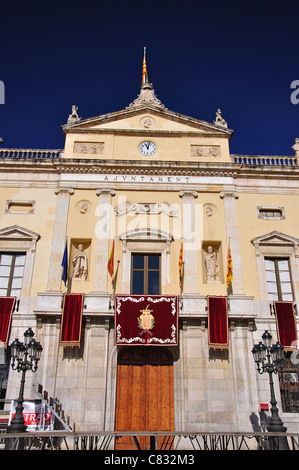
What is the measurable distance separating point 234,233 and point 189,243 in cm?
216

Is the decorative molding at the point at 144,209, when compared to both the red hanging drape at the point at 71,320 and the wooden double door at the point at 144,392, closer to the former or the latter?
the red hanging drape at the point at 71,320

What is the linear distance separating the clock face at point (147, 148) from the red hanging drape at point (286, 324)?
373 inches

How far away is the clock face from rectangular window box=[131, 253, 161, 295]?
5.53m

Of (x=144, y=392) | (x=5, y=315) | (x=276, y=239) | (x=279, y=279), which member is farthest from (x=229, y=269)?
(x=5, y=315)

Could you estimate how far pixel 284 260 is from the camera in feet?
61.3

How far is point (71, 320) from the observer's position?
53.1 feet

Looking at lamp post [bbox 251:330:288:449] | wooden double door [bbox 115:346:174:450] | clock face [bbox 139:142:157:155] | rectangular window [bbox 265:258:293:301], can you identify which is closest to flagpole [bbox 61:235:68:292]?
wooden double door [bbox 115:346:174:450]

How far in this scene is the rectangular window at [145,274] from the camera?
17.7m

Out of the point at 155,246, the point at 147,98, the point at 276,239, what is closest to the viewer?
the point at 155,246

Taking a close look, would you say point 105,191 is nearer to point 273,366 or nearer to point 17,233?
point 17,233

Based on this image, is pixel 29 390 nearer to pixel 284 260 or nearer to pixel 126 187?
pixel 126 187
